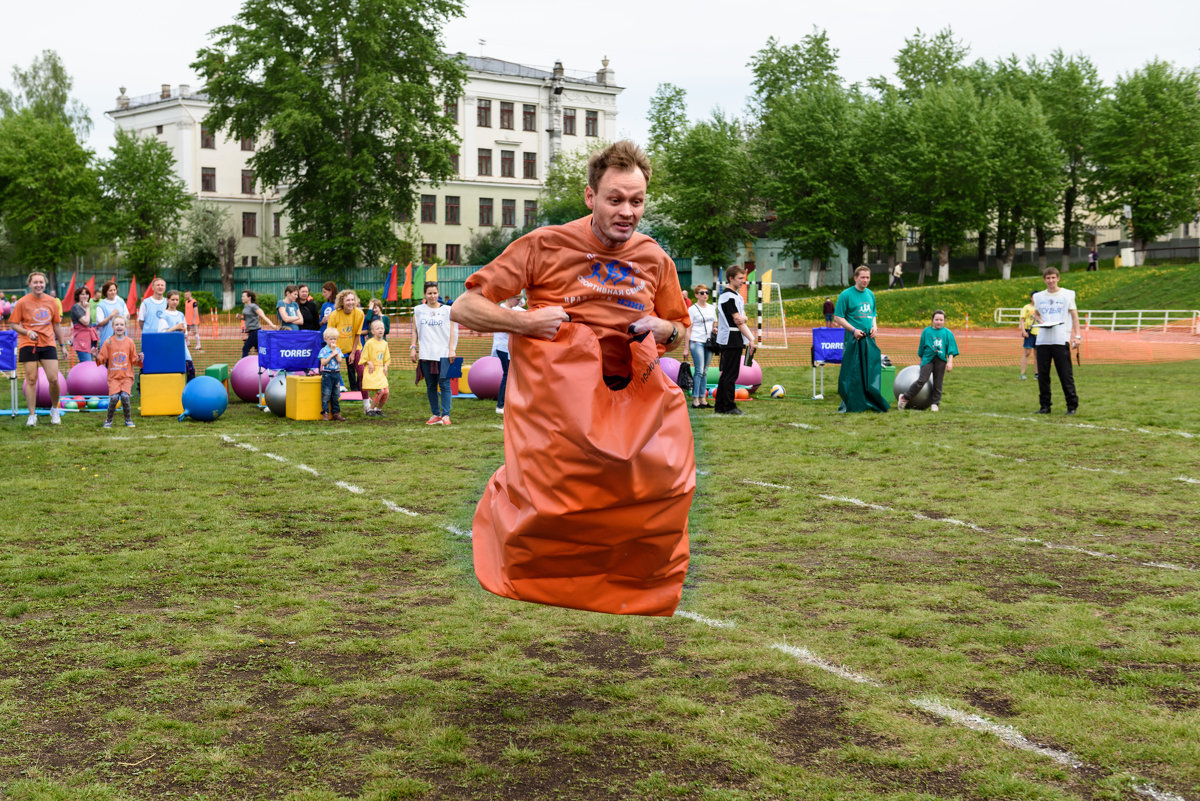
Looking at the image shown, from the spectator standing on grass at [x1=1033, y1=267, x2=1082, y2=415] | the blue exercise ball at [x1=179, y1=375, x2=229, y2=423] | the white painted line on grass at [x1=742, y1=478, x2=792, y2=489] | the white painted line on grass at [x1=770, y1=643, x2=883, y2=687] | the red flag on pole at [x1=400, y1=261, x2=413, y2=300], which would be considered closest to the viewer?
the white painted line on grass at [x1=770, y1=643, x2=883, y2=687]

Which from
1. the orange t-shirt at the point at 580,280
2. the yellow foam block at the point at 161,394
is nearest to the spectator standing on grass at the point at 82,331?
the yellow foam block at the point at 161,394

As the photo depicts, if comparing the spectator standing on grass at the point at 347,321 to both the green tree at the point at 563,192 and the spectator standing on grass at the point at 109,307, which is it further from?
the green tree at the point at 563,192

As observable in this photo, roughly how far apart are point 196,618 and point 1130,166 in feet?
230

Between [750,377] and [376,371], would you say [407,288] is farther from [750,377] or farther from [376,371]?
[376,371]

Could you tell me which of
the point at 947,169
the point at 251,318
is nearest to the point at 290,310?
the point at 251,318

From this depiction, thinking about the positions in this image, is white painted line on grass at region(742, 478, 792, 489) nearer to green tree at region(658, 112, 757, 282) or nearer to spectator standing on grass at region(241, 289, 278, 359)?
spectator standing on grass at region(241, 289, 278, 359)

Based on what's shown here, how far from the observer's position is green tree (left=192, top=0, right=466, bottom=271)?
56.4 metres

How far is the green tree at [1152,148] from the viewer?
6669 centimetres

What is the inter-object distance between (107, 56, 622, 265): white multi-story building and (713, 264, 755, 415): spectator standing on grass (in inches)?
2520

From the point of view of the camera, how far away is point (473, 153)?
82.8 meters

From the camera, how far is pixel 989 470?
488 inches

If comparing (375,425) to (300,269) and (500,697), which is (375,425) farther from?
(300,269)

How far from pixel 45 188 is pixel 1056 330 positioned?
64910 millimetres

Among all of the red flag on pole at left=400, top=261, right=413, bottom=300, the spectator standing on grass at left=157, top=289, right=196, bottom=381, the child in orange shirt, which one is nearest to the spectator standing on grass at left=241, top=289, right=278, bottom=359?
the spectator standing on grass at left=157, top=289, right=196, bottom=381
